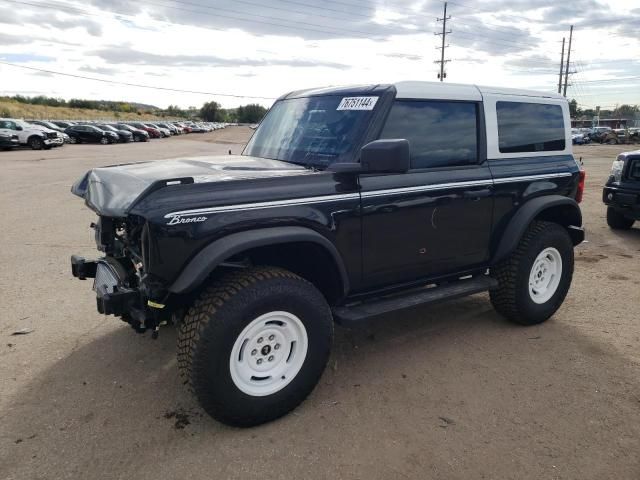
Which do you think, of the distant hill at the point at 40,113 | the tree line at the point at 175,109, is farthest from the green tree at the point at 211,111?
the distant hill at the point at 40,113

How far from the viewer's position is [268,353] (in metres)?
3.17

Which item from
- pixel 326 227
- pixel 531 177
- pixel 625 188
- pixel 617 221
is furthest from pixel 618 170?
pixel 326 227

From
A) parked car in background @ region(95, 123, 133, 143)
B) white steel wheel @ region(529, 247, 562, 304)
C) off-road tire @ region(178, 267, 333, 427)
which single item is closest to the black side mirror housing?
off-road tire @ region(178, 267, 333, 427)

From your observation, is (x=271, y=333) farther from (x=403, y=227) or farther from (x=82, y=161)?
(x=82, y=161)

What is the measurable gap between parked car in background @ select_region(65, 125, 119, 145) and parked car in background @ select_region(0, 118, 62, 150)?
7.84 metres

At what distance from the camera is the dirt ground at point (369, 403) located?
276cm

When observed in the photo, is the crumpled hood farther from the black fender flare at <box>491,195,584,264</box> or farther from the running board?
the black fender flare at <box>491,195,584,264</box>

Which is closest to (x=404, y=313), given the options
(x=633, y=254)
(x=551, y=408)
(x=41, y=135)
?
(x=551, y=408)

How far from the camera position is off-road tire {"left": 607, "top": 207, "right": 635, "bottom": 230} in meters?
8.60

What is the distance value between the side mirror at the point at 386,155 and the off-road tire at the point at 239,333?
854 millimetres

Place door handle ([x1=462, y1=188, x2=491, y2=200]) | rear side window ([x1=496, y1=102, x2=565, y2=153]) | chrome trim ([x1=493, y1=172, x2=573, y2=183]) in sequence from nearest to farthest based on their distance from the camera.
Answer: door handle ([x1=462, y1=188, x2=491, y2=200]), chrome trim ([x1=493, y1=172, x2=573, y2=183]), rear side window ([x1=496, y1=102, x2=565, y2=153])

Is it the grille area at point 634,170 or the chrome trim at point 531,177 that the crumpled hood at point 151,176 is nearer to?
the chrome trim at point 531,177

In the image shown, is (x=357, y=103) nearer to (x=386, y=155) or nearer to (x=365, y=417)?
(x=386, y=155)

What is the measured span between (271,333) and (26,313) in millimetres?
2880
